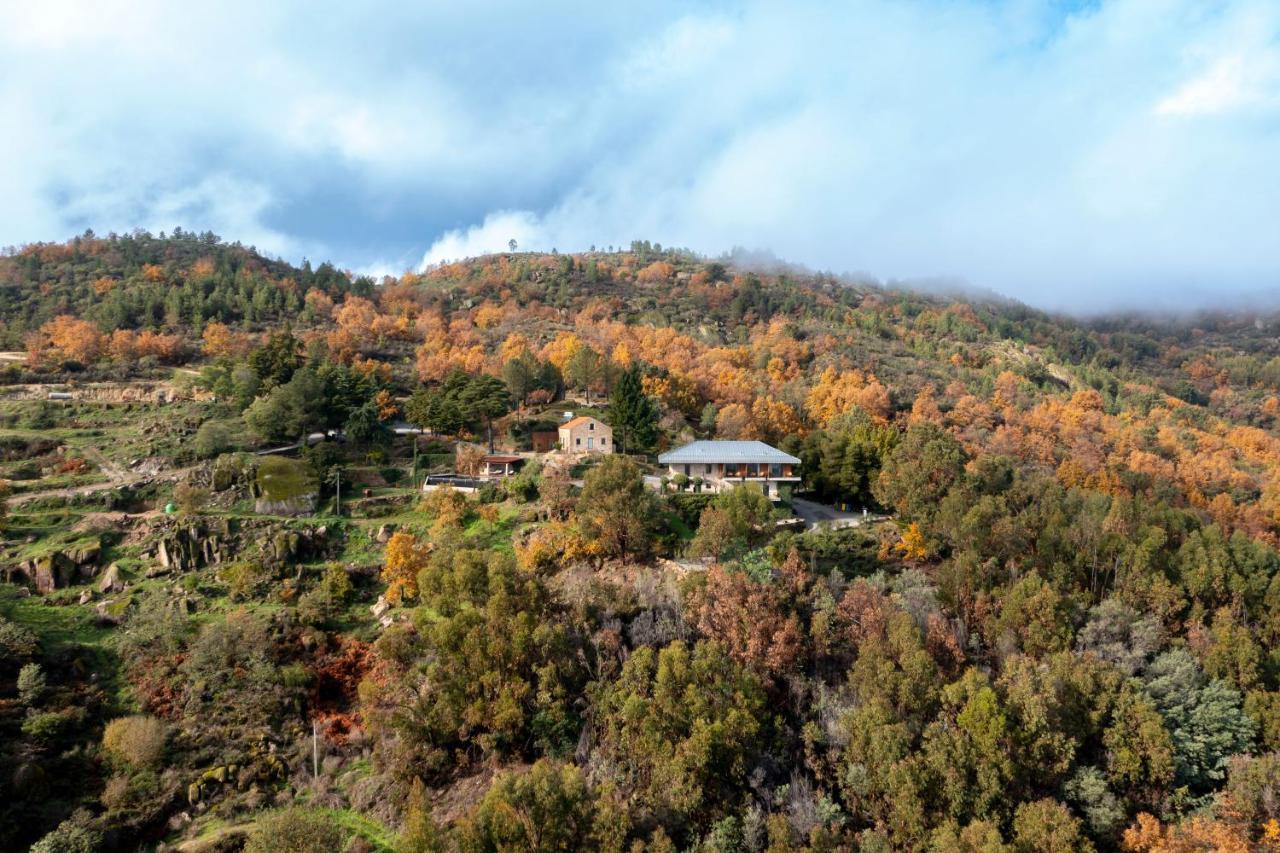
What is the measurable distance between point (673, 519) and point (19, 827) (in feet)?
81.3

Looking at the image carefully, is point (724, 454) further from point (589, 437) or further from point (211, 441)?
point (211, 441)

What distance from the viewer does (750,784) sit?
19484mm

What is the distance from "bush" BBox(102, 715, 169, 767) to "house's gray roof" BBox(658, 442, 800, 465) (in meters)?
25.0

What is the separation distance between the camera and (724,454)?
129 feet

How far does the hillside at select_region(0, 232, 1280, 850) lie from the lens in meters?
19.2

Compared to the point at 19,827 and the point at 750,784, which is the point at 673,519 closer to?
the point at 750,784

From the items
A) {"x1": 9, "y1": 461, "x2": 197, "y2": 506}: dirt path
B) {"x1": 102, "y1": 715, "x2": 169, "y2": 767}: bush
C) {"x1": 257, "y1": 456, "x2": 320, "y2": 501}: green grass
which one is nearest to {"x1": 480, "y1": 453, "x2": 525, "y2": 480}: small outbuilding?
{"x1": 257, "y1": 456, "x2": 320, "y2": 501}: green grass

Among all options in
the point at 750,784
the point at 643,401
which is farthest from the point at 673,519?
the point at 750,784

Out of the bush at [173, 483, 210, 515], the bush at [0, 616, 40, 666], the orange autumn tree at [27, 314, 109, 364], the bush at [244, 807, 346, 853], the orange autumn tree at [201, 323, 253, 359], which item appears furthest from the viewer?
the orange autumn tree at [201, 323, 253, 359]

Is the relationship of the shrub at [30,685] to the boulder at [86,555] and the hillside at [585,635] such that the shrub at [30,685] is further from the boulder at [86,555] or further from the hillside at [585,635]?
the boulder at [86,555]

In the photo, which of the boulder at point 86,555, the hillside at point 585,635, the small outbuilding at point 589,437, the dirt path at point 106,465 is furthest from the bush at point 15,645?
the small outbuilding at point 589,437

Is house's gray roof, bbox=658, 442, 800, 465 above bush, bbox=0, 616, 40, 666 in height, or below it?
above

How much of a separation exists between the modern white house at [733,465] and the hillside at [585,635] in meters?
1.38

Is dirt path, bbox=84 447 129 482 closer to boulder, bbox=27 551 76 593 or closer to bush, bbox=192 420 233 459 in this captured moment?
bush, bbox=192 420 233 459
